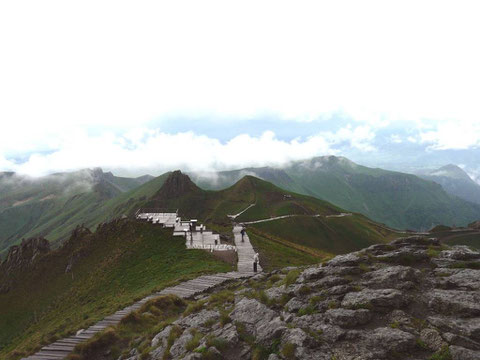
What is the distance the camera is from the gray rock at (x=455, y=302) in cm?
1059

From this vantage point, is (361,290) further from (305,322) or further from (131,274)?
(131,274)

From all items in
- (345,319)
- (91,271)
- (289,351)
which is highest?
(345,319)

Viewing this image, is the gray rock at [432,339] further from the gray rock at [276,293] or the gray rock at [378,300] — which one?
the gray rock at [276,293]

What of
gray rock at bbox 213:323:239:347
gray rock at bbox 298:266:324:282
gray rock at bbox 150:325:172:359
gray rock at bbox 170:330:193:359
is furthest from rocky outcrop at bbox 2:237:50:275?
gray rock at bbox 298:266:324:282

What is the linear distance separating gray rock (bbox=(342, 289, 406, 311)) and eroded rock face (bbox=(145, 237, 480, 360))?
0.04 meters

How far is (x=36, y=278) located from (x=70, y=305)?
3099cm

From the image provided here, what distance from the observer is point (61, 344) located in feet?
60.7

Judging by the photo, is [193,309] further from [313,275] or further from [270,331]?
[313,275]

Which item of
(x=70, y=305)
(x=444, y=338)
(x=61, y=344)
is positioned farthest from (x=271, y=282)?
(x=70, y=305)

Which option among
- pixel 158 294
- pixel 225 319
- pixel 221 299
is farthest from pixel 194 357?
pixel 158 294

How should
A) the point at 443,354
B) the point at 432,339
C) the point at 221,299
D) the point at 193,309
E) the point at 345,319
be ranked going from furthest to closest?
the point at 221,299, the point at 193,309, the point at 345,319, the point at 432,339, the point at 443,354

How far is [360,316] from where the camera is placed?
1160cm

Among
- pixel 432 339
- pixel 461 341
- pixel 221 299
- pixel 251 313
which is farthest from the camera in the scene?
pixel 221 299

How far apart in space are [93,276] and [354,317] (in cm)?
4650
